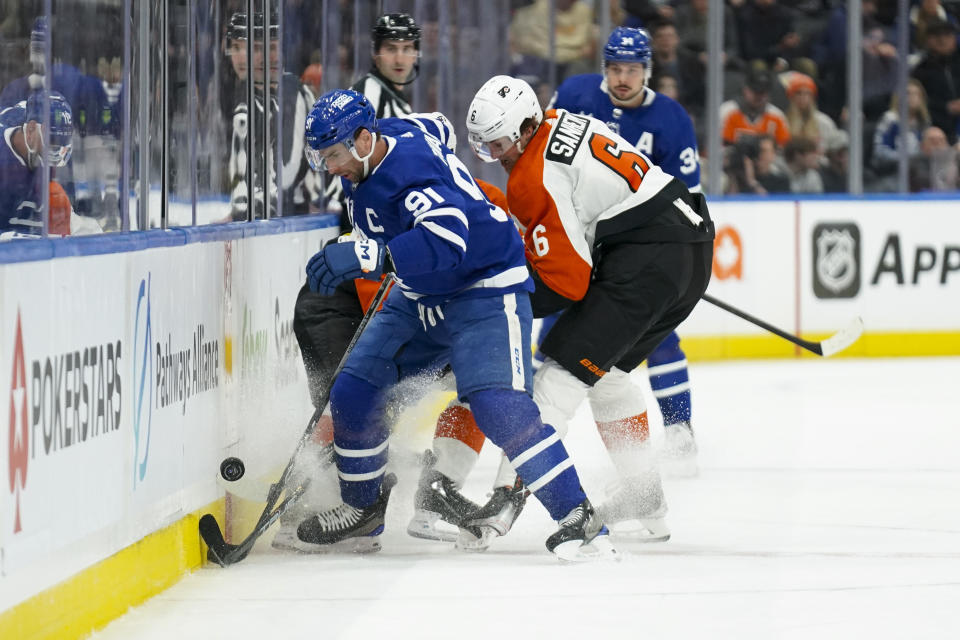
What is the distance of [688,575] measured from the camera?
12.1 ft

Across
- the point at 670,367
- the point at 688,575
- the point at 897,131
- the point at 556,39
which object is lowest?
the point at 688,575

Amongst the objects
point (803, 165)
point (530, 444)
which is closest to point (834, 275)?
point (803, 165)

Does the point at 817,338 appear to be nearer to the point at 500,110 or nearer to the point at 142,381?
the point at 500,110

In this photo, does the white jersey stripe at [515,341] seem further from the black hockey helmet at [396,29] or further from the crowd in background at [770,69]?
the crowd in background at [770,69]

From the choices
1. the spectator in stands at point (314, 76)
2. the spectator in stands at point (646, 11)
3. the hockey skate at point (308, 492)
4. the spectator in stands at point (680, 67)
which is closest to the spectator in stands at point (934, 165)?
the spectator in stands at point (680, 67)

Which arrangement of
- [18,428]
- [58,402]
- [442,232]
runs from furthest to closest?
1. [442,232]
2. [58,402]
3. [18,428]

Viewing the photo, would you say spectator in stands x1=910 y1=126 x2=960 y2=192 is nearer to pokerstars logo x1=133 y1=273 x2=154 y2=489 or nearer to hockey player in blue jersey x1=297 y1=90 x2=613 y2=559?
hockey player in blue jersey x1=297 y1=90 x2=613 y2=559

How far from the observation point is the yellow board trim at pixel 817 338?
8.80m

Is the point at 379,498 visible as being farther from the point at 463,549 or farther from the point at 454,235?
the point at 454,235

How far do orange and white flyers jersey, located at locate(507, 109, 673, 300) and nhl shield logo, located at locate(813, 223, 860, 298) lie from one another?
4845 millimetres

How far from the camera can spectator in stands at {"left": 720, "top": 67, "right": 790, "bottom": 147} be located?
30.5 ft

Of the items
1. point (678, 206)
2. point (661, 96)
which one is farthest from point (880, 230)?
point (678, 206)

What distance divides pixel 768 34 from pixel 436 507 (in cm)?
604

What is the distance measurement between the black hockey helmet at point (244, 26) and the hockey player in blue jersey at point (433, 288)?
617 mm
